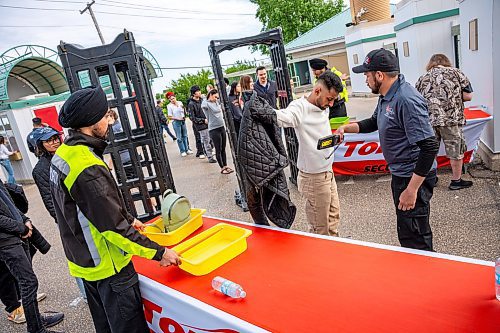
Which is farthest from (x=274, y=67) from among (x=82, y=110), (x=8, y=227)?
(x=8, y=227)

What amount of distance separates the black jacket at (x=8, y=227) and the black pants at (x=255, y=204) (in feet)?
6.48

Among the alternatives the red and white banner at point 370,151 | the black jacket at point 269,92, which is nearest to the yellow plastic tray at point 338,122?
the red and white banner at point 370,151

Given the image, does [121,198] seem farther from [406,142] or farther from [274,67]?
[274,67]

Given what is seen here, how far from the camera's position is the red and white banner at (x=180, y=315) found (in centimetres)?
157

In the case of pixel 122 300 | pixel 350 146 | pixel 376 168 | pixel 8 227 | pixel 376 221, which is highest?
pixel 8 227

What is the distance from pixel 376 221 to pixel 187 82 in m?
27.8

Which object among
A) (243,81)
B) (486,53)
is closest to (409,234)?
(486,53)

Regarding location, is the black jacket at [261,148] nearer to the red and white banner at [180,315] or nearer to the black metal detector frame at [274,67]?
the red and white banner at [180,315]

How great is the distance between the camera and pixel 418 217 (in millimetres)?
2539

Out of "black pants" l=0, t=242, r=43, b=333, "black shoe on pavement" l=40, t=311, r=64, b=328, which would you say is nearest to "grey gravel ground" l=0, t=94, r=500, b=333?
"black shoe on pavement" l=40, t=311, r=64, b=328

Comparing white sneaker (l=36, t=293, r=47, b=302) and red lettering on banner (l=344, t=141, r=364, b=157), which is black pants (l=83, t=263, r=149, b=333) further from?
red lettering on banner (l=344, t=141, r=364, b=157)

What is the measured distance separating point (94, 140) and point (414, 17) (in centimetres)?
930

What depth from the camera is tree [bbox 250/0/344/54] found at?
34.0 meters

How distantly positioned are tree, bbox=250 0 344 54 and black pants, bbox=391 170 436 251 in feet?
111
